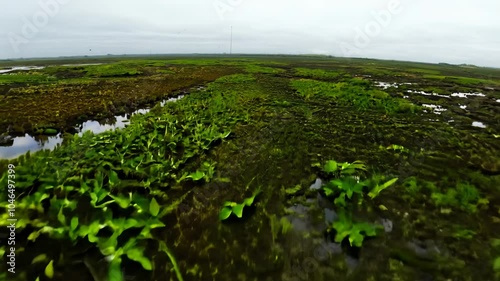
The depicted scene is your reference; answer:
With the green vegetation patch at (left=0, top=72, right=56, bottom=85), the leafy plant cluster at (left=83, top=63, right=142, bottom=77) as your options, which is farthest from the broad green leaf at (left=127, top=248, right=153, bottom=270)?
the leafy plant cluster at (left=83, top=63, right=142, bottom=77)

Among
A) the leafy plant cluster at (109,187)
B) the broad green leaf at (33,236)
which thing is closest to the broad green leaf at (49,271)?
the leafy plant cluster at (109,187)

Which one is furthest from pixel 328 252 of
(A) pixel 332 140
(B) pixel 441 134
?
(B) pixel 441 134

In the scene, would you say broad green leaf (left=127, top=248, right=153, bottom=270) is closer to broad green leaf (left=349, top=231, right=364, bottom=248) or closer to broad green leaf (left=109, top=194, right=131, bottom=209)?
broad green leaf (left=109, top=194, right=131, bottom=209)

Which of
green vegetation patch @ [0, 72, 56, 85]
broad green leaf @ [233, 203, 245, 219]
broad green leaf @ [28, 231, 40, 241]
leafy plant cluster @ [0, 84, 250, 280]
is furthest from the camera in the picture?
green vegetation patch @ [0, 72, 56, 85]

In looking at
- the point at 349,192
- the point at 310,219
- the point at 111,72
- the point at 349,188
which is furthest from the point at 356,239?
the point at 111,72

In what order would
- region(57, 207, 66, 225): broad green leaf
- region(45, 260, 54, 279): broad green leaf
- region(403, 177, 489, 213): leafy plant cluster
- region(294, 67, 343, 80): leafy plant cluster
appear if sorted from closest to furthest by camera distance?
region(45, 260, 54, 279): broad green leaf
region(57, 207, 66, 225): broad green leaf
region(403, 177, 489, 213): leafy plant cluster
region(294, 67, 343, 80): leafy plant cluster
